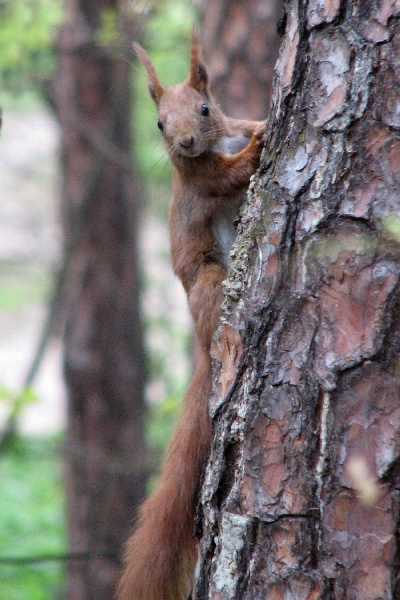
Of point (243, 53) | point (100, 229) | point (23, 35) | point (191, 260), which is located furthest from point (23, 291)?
point (191, 260)

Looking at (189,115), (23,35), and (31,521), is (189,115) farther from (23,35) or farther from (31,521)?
(31,521)

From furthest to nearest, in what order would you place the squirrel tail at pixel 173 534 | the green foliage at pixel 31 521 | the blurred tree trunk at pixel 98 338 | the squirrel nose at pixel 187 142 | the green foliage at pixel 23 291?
1. the green foliage at pixel 23 291
2. the green foliage at pixel 31 521
3. the blurred tree trunk at pixel 98 338
4. the squirrel nose at pixel 187 142
5. the squirrel tail at pixel 173 534

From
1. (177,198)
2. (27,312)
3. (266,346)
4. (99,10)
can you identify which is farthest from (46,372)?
(266,346)

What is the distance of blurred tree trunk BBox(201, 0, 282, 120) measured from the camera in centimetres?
338

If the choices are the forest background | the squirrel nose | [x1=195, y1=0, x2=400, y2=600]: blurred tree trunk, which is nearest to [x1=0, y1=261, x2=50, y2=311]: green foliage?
the forest background

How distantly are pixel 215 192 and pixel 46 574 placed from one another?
374 centimetres

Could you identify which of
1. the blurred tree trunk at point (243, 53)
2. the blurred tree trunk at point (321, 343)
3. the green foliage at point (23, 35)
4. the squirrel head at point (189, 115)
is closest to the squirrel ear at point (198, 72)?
the squirrel head at point (189, 115)

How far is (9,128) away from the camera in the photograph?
8.60 meters

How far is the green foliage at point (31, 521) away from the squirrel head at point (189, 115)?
226 centimetres

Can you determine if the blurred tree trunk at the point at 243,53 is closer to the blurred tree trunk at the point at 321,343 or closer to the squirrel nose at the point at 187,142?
the squirrel nose at the point at 187,142

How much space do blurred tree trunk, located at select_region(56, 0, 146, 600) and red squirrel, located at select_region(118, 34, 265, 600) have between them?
2255 millimetres

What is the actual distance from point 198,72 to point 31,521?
15.7 feet

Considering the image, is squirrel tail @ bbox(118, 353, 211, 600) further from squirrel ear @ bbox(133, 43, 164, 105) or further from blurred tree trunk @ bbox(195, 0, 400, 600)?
squirrel ear @ bbox(133, 43, 164, 105)

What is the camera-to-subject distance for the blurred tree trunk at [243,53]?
3385 millimetres
